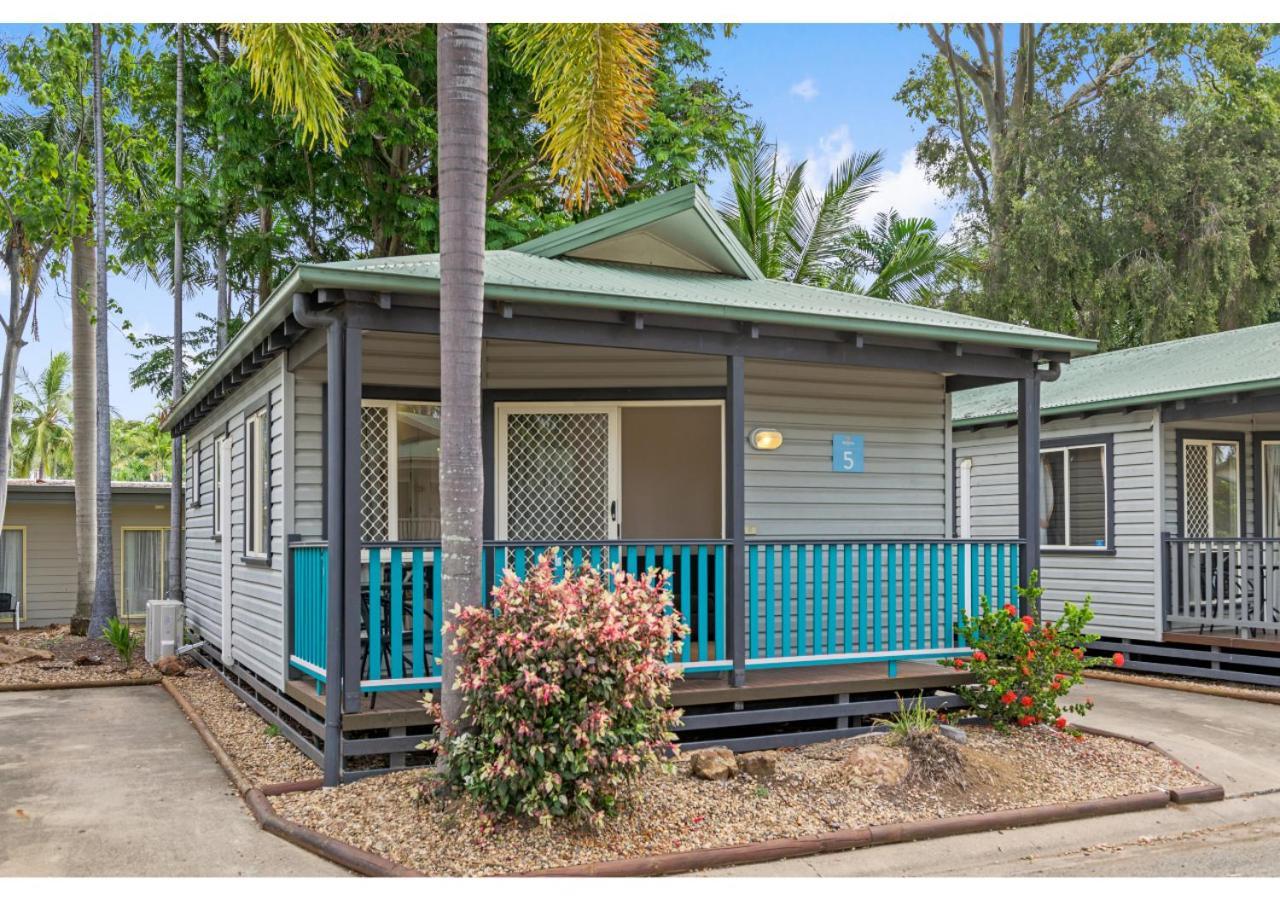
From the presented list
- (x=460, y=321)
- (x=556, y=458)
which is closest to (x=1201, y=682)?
(x=556, y=458)

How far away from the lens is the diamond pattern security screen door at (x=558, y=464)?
8148mm

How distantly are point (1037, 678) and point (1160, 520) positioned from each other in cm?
428

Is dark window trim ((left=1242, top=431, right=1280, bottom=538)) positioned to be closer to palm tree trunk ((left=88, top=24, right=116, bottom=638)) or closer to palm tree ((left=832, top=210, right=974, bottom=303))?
palm tree ((left=832, top=210, right=974, bottom=303))

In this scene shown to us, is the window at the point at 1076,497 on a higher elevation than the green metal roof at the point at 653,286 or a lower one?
lower

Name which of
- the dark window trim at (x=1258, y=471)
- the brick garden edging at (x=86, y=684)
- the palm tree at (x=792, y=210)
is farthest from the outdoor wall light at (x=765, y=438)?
the palm tree at (x=792, y=210)

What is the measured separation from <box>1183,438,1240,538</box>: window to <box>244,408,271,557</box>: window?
871cm

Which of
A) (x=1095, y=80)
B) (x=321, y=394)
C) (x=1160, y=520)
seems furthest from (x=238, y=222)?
(x=1095, y=80)

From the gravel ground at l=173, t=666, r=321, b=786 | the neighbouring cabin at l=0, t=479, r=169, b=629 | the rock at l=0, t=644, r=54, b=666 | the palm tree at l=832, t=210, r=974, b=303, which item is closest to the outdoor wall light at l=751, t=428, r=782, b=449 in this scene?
the gravel ground at l=173, t=666, r=321, b=786

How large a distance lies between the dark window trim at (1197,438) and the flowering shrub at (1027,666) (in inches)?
168

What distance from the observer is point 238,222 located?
18203 mm

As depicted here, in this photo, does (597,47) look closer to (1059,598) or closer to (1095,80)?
(1059,598)

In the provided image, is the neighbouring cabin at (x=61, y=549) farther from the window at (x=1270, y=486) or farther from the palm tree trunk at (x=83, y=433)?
the window at (x=1270, y=486)

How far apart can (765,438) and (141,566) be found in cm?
1328

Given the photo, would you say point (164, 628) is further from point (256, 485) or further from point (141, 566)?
point (141, 566)
